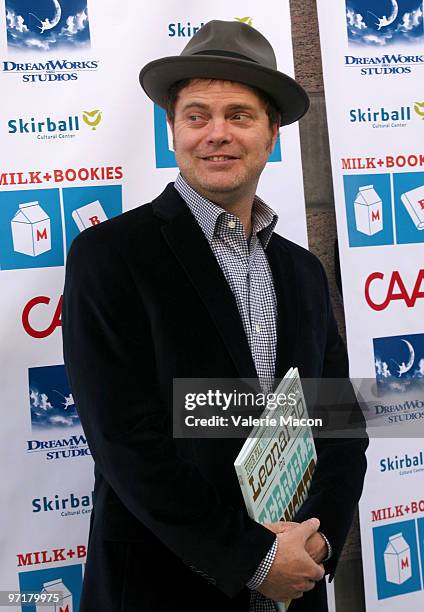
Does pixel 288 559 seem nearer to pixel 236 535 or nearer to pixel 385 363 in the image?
pixel 236 535

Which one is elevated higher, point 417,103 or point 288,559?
point 417,103

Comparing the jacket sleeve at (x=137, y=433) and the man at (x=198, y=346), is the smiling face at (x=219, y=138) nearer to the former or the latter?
the man at (x=198, y=346)

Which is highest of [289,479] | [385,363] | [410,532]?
[385,363]

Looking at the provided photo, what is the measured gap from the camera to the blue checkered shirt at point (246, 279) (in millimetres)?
1605

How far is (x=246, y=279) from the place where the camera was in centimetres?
165

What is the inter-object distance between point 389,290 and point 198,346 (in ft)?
3.72

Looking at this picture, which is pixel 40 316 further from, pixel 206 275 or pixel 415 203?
pixel 415 203

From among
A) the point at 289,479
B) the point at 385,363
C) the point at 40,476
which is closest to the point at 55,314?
the point at 40,476

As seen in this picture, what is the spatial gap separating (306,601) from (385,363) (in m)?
1.02

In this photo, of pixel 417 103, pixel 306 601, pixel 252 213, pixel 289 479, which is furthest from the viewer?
pixel 417 103

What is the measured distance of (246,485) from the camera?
1.37 metres

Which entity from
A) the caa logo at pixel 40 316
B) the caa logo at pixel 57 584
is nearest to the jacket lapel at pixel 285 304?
the caa logo at pixel 40 316

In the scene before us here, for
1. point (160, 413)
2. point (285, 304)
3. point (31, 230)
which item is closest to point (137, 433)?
point (160, 413)

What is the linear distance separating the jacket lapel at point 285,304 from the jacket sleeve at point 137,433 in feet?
0.93
